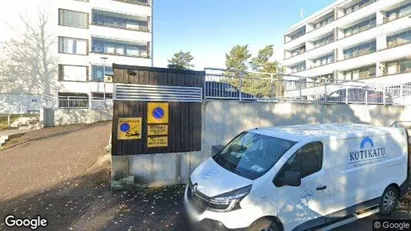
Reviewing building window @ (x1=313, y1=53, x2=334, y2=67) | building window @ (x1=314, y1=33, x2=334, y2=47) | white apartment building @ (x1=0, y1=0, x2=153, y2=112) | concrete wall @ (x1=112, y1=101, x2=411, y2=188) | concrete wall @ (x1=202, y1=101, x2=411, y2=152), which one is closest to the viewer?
concrete wall @ (x1=112, y1=101, x2=411, y2=188)

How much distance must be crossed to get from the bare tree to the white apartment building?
0.60 m

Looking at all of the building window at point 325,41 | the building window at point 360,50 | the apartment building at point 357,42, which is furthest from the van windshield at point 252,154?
the building window at point 325,41

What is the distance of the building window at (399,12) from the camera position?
26625 millimetres

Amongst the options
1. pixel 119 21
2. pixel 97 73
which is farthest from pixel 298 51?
pixel 97 73

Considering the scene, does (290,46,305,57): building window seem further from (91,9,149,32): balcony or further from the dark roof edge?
the dark roof edge

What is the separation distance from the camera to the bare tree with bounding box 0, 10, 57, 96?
2862 centimetres

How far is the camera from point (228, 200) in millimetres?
3648

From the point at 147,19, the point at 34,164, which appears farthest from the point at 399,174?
the point at 147,19

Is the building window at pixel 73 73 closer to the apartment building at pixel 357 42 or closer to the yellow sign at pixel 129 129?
the apartment building at pixel 357 42

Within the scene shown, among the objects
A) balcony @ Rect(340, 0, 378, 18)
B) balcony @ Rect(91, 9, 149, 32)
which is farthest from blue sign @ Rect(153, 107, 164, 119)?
balcony @ Rect(340, 0, 378, 18)

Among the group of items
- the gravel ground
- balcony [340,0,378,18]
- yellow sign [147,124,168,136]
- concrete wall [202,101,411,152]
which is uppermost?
balcony [340,0,378,18]

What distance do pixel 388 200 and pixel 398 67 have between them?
A: 2850cm

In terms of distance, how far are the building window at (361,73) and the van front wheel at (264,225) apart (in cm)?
3244

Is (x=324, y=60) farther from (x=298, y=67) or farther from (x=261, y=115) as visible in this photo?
(x=261, y=115)
